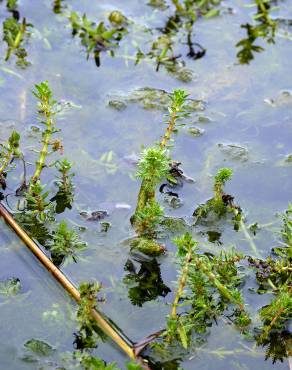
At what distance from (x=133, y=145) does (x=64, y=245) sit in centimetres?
121

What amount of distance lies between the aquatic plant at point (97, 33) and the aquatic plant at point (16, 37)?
0.45m

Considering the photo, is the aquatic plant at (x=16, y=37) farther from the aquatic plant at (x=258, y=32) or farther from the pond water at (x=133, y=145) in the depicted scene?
the aquatic plant at (x=258, y=32)

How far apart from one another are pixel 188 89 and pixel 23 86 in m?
1.43

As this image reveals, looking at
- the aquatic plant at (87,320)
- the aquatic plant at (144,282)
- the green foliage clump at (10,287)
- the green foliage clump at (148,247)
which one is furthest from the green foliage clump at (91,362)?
the green foliage clump at (148,247)

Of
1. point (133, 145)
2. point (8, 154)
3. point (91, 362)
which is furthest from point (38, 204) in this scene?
point (91, 362)

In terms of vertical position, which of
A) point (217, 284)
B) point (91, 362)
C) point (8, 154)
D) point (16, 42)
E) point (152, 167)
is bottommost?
point (91, 362)

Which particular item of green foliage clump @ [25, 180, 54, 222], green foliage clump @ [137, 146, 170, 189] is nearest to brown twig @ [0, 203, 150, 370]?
green foliage clump @ [25, 180, 54, 222]

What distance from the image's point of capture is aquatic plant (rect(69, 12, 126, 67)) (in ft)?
20.5

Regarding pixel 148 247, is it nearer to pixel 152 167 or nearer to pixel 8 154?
pixel 152 167

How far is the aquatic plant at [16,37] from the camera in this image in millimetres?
6027

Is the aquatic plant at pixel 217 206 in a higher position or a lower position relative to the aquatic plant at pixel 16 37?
lower

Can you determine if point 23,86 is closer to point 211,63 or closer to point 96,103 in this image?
point 96,103

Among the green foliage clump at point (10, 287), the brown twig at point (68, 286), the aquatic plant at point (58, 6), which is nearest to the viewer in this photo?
the brown twig at point (68, 286)

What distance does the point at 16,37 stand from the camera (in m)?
6.16
